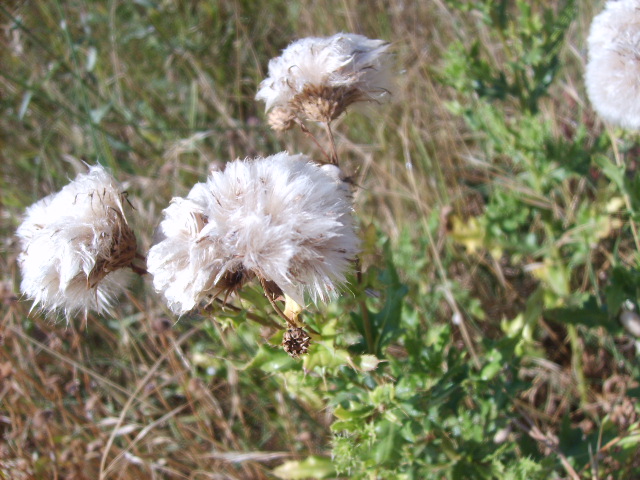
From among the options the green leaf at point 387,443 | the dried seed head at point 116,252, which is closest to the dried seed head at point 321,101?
the dried seed head at point 116,252

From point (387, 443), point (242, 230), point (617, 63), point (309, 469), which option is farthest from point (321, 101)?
point (309, 469)

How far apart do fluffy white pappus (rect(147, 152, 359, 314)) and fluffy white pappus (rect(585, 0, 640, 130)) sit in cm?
123

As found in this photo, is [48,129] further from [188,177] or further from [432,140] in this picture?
[432,140]

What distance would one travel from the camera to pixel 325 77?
1.54 metres

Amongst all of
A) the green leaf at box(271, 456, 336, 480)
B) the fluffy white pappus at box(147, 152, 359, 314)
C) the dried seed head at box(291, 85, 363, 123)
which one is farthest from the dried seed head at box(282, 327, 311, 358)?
the green leaf at box(271, 456, 336, 480)

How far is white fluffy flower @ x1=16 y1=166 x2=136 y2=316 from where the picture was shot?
1.35m

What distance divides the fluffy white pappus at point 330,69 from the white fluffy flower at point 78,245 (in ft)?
1.73

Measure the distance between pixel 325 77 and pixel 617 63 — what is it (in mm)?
1098

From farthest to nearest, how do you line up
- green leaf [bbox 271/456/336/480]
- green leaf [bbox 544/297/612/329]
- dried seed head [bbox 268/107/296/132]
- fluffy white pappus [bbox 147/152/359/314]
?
green leaf [bbox 544/297/612/329] → green leaf [bbox 271/456/336/480] → dried seed head [bbox 268/107/296/132] → fluffy white pappus [bbox 147/152/359/314]

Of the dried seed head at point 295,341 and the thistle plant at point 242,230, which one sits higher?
the thistle plant at point 242,230

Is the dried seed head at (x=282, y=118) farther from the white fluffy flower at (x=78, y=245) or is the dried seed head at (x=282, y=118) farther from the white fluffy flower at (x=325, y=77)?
the white fluffy flower at (x=78, y=245)

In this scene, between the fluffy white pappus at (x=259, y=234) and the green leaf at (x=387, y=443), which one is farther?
the green leaf at (x=387, y=443)

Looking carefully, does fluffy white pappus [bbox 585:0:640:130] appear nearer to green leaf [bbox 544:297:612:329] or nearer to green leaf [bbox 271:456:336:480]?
green leaf [bbox 544:297:612:329]

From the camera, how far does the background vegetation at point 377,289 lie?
1820 millimetres
